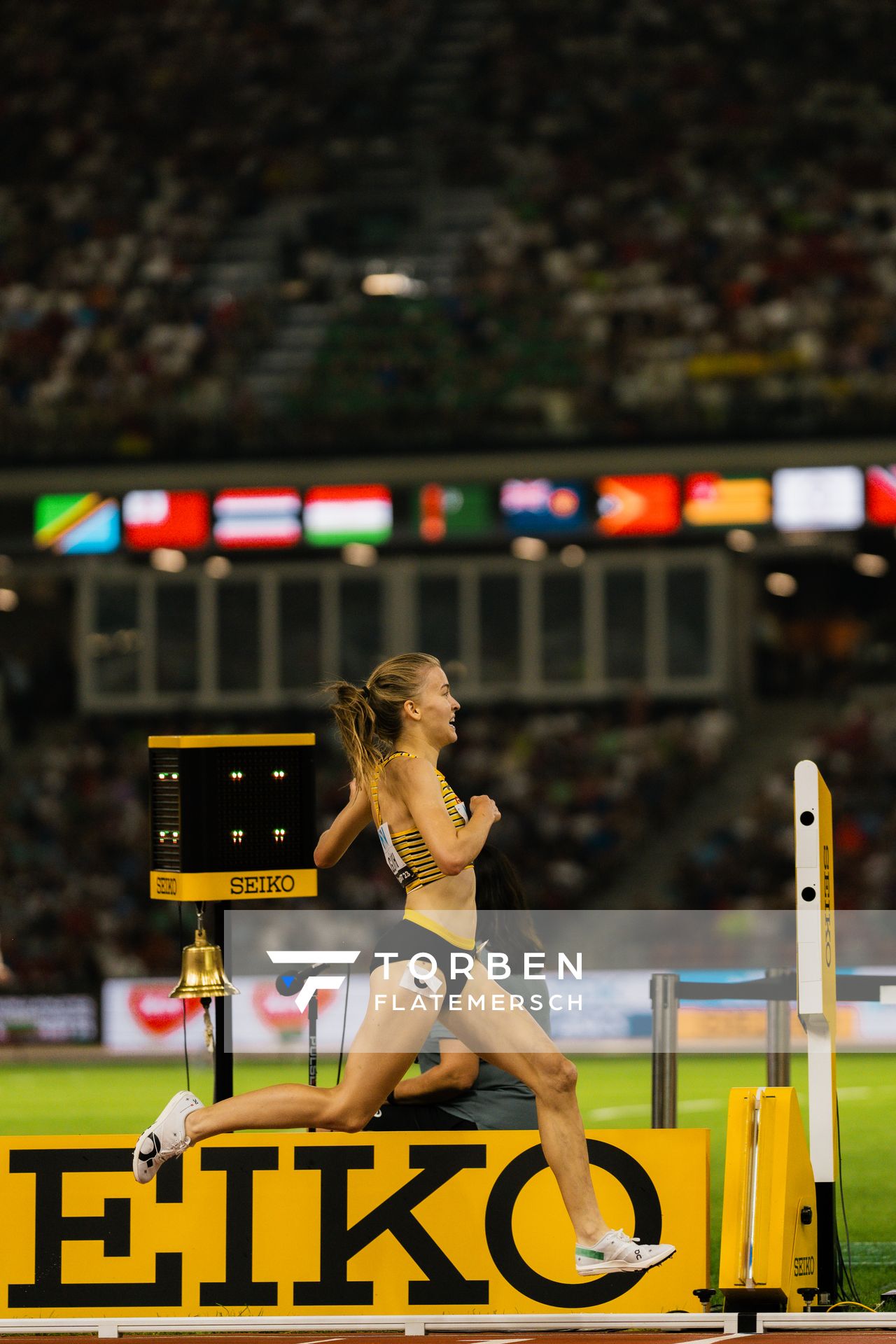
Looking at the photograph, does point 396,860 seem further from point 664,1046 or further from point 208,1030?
point 664,1046

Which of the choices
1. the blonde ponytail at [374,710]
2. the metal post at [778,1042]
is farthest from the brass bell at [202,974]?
the metal post at [778,1042]

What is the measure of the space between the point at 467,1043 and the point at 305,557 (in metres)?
23.9

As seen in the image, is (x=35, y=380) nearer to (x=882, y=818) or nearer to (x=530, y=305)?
(x=530, y=305)

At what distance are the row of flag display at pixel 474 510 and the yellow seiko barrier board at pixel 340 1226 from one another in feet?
61.3

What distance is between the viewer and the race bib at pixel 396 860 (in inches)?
259

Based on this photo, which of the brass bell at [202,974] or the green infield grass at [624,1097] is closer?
the brass bell at [202,974]

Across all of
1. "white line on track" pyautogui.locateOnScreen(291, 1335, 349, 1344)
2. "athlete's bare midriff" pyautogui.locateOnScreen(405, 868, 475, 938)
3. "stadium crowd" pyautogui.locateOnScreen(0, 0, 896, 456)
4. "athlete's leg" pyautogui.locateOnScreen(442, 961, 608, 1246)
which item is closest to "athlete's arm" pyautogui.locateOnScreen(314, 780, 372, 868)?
"athlete's bare midriff" pyautogui.locateOnScreen(405, 868, 475, 938)

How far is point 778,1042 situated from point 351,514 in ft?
63.5

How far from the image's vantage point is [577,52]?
3284 cm

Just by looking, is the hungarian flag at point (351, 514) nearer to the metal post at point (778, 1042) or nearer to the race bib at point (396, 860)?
the metal post at point (778, 1042)

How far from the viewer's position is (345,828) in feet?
22.7

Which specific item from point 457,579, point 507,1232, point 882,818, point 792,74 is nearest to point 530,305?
point 457,579

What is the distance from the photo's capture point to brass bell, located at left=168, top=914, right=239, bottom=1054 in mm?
6992
